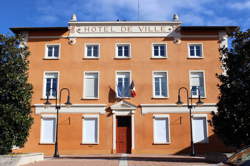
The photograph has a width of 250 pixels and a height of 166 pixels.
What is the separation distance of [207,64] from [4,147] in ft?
53.7

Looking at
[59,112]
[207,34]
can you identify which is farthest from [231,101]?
[59,112]

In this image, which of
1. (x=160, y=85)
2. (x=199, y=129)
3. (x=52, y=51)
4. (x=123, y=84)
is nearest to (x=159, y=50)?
(x=160, y=85)

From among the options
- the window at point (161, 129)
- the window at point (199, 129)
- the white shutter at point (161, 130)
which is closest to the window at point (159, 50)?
the window at point (161, 129)

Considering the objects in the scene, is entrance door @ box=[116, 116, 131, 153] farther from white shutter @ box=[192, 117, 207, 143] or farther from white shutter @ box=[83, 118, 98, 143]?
white shutter @ box=[192, 117, 207, 143]

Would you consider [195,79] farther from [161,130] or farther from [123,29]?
[123,29]

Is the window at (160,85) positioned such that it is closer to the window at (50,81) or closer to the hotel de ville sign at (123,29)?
the hotel de ville sign at (123,29)

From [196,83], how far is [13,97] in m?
14.2

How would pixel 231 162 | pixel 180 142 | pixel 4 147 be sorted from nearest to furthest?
1. pixel 231 162
2. pixel 4 147
3. pixel 180 142

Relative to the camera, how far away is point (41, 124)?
22125 millimetres

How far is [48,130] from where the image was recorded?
22109 millimetres

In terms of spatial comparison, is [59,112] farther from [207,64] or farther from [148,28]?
[207,64]

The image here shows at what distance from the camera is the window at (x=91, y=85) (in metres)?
22.6

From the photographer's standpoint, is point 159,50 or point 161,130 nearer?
point 161,130

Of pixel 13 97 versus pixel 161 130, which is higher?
pixel 13 97
